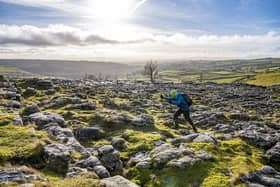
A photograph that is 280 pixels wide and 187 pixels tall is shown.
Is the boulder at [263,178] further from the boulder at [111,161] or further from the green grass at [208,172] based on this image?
the boulder at [111,161]

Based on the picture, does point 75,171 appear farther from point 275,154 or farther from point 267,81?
point 267,81

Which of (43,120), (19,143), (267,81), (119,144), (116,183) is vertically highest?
(19,143)

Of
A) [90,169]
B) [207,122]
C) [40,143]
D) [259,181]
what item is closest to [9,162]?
[40,143]

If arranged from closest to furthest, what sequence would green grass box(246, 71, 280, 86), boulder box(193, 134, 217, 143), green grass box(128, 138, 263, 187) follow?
green grass box(128, 138, 263, 187) < boulder box(193, 134, 217, 143) < green grass box(246, 71, 280, 86)

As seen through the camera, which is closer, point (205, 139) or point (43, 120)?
point (205, 139)

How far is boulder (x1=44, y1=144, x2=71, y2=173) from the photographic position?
14.7 meters

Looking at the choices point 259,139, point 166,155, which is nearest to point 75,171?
point 166,155

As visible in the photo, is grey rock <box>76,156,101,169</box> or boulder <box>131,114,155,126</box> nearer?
grey rock <box>76,156,101,169</box>

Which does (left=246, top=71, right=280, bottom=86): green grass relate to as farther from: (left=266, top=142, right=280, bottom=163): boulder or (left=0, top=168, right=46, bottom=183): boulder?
(left=0, top=168, right=46, bottom=183): boulder

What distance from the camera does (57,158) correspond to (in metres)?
15.0

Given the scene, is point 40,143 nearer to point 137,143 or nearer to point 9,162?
point 9,162

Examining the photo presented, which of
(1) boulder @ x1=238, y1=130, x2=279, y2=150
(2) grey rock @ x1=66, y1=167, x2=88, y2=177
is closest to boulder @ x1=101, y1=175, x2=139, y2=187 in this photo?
(2) grey rock @ x1=66, y1=167, x2=88, y2=177

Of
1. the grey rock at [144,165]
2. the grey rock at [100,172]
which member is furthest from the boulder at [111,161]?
the grey rock at [100,172]

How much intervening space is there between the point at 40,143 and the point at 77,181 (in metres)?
5.25
